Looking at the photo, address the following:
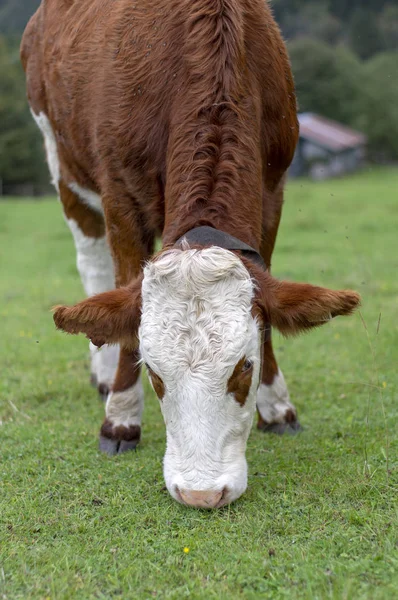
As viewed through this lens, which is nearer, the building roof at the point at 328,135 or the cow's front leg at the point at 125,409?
the cow's front leg at the point at 125,409

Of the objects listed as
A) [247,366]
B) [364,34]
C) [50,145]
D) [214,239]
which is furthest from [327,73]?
[247,366]

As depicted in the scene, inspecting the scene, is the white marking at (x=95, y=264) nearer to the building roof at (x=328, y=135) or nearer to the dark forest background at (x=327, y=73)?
the dark forest background at (x=327, y=73)

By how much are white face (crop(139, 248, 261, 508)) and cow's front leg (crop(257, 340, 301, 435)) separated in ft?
4.77

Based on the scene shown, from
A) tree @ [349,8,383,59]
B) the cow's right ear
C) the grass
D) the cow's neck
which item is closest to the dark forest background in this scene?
tree @ [349,8,383,59]

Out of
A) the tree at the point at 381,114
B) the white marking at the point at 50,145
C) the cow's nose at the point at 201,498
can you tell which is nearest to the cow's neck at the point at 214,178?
the cow's nose at the point at 201,498

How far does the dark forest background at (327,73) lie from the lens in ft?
162

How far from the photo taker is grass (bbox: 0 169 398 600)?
2.95 meters

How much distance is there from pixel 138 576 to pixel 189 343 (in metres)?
1.01

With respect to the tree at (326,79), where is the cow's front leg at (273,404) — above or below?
above

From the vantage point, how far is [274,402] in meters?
4.94

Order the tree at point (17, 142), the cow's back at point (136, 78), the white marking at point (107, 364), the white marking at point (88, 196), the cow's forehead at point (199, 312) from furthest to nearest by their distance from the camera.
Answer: the tree at point (17, 142), the white marking at point (107, 364), the white marking at point (88, 196), the cow's back at point (136, 78), the cow's forehead at point (199, 312)

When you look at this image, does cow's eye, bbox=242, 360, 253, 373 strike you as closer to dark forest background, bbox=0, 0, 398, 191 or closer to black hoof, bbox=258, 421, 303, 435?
black hoof, bbox=258, 421, 303, 435

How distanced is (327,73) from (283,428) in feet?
206

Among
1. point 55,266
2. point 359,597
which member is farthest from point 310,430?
point 55,266
